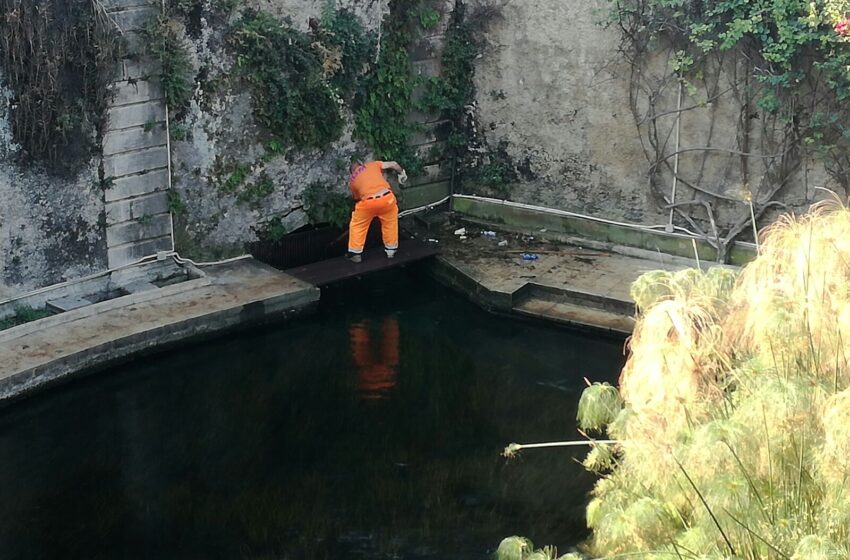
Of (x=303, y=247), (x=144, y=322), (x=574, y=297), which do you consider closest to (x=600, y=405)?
(x=574, y=297)

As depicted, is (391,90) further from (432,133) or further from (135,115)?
(135,115)

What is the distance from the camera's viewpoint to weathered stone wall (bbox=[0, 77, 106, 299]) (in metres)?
11.0

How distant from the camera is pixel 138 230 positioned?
472 inches

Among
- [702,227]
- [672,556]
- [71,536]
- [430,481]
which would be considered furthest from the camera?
[702,227]

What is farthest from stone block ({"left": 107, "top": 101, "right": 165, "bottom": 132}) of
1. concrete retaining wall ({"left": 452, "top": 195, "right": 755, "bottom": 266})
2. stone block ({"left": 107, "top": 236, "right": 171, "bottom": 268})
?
concrete retaining wall ({"left": 452, "top": 195, "right": 755, "bottom": 266})

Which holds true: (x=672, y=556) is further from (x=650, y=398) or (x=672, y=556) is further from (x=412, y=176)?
(x=412, y=176)

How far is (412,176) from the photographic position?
1394cm

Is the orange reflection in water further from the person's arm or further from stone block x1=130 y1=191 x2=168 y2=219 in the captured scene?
stone block x1=130 y1=191 x2=168 y2=219

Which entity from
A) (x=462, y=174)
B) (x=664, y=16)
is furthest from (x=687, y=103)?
(x=462, y=174)

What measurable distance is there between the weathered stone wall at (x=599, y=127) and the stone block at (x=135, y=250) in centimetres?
397

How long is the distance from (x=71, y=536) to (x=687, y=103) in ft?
24.5

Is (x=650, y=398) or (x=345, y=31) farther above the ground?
(x=345, y=31)

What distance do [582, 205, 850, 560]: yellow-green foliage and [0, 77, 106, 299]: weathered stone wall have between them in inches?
232

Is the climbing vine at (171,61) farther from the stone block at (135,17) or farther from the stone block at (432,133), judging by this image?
the stone block at (432,133)
